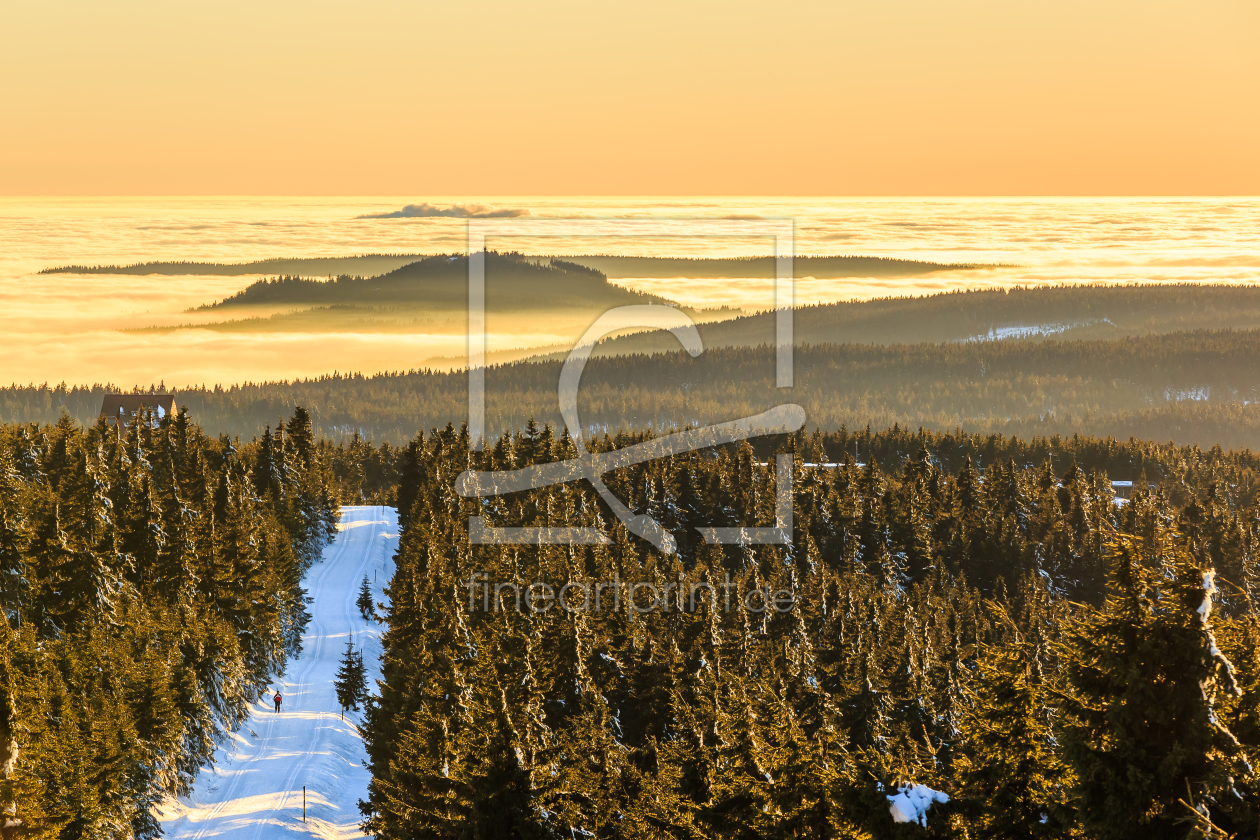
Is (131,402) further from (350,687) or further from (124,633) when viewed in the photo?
(124,633)

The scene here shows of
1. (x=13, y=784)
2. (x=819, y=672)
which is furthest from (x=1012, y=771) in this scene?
(x=819, y=672)

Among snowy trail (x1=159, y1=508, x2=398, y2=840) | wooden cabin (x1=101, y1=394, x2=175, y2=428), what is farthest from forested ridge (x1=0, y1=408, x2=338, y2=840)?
wooden cabin (x1=101, y1=394, x2=175, y2=428)

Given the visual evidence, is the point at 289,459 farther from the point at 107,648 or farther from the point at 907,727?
the point at 907,727

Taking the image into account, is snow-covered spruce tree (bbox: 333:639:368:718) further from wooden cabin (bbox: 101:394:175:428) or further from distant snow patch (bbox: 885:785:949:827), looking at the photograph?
wooden cabin (bbox: 101:394:175:428)

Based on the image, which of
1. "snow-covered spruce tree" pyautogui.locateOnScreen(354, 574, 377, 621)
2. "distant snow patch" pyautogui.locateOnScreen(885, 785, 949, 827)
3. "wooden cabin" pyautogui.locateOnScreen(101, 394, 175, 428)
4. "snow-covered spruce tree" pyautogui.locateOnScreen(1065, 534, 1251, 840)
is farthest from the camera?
"wooden cabin" pyautogui.locateOnScreen(101, 394, 175, 428)

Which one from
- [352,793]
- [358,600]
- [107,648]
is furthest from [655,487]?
[107,648]

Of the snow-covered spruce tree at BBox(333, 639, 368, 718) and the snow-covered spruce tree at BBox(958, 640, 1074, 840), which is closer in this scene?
the snow-covered spruce tree at BBox(958, 640, 1074, 840)

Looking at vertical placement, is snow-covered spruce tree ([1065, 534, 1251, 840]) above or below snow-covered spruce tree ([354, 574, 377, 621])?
above
